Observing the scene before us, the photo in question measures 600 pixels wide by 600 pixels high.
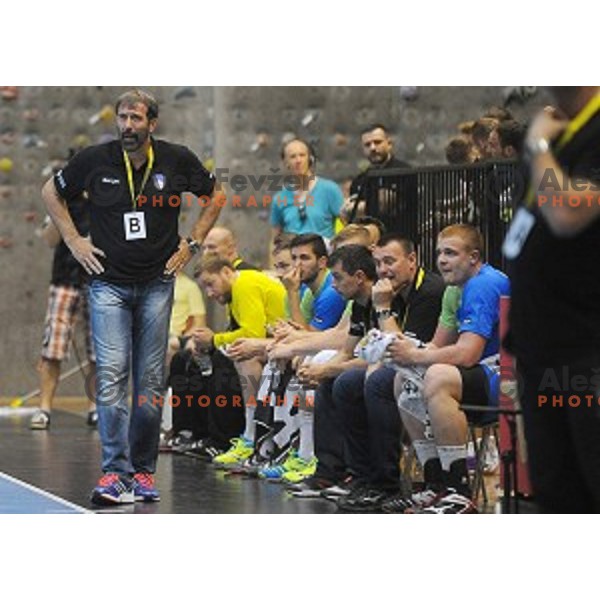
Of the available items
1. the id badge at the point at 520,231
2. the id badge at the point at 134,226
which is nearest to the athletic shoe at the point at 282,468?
the id badge at the point at 134,226

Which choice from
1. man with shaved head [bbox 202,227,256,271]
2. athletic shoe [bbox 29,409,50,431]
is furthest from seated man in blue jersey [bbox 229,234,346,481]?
athletic shoe [bbox 29,409,50,431]

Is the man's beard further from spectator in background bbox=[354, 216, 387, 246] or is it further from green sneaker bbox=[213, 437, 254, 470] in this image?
green sneaker bbox=[213, 437, 254, 470]

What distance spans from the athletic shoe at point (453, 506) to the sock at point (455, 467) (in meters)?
0.04

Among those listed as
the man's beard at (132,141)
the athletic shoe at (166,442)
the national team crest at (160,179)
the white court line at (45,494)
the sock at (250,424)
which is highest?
the man's beard at (132,141)

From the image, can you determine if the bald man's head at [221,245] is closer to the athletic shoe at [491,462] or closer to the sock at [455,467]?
the athletic shoe at [491,462]

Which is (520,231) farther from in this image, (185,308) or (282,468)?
(185,308)

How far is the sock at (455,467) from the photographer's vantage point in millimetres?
8516

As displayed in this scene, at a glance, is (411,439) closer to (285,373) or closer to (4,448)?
(285,373)

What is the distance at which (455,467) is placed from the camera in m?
8.54

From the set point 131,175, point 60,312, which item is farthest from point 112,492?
point 60,312

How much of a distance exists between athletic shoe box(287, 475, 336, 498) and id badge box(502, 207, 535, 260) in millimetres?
5208

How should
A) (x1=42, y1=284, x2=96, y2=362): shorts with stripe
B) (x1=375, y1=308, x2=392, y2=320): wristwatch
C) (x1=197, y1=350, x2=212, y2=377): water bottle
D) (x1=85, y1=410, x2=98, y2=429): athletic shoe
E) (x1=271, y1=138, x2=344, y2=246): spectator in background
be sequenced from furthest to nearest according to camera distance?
(x1=42, y1=284, x2=96, y2=362): shorts with stripe → (x1=85, y1=410, x2=98, y2=429): athletic shoe → (x1=271, y1=138, x2=344, y2=246): spectator in background → (x1=197, y1=350, x2=212, y2=377): water bottle → (x1=375, y1=308, x2=392, y2=320): wristwatch

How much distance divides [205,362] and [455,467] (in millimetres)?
4088

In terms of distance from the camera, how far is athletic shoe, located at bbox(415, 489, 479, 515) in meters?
8.48
